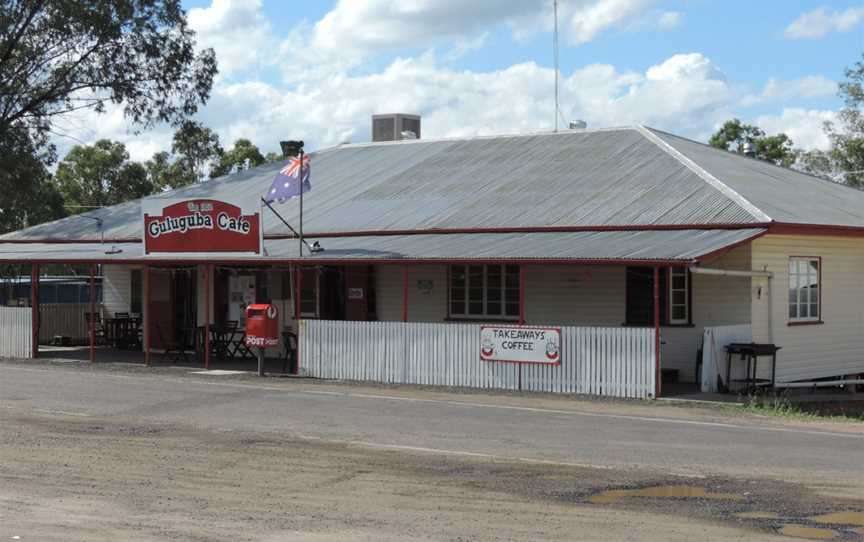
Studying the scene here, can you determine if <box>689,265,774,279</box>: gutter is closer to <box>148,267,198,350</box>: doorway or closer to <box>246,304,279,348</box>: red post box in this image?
<box>246,304,279,348</box>: red post box

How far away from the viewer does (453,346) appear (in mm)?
20109

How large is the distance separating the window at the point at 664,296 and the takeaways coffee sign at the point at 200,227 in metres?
6.92

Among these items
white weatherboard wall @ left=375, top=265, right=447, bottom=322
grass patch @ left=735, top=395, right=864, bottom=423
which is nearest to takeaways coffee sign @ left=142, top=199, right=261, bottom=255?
white weatherboard wall @ left=375, top=265, right=447, bottom=322

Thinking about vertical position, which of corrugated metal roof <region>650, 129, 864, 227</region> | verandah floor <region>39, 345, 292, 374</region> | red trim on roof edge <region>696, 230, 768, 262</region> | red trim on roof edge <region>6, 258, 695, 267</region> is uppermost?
corrugated metal roof <region>650, 129, 864, 227</region>

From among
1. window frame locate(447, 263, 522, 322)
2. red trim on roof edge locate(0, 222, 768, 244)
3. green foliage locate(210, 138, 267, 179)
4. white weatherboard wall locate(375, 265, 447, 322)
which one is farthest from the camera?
green foliage locate(210, 138, 267, 179)

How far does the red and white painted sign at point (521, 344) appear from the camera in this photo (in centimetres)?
1897

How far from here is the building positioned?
2028 centimetres

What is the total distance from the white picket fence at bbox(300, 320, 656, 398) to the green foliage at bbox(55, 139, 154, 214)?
149ft

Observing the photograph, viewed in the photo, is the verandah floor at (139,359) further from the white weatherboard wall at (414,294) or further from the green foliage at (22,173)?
the green foliage at (22,173)

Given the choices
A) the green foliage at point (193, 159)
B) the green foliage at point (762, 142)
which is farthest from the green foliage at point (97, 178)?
the green foliage at point (762, 142)

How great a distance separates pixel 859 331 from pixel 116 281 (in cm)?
1779

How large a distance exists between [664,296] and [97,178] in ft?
161

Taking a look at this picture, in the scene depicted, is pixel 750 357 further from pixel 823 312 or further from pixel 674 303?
pixel 823 312

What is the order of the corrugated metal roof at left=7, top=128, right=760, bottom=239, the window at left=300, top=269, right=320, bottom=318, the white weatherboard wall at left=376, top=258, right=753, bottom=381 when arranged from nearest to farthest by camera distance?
1. the white weatherboard wall at left=376, top=258, right=753, bottom=381
2. the corrugated metal roof at left=7, top=128, right=760, bottom=239
3. the window at left=300, top=269, right=320, bottom=318
